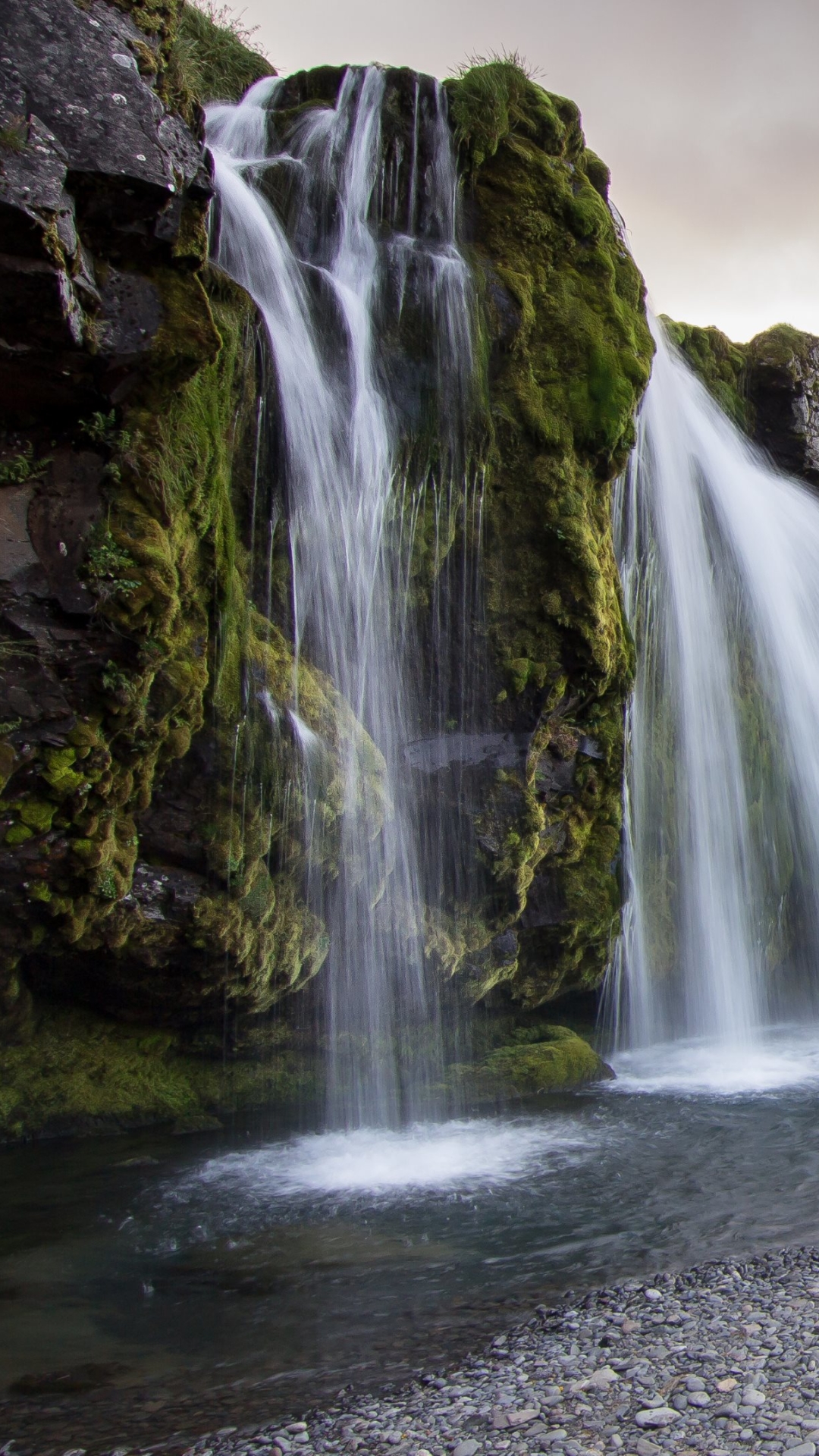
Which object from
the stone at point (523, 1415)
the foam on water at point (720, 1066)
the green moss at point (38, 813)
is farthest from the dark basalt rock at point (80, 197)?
the foam on water at point (720, 1066)

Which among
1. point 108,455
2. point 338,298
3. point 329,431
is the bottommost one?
point 108,455

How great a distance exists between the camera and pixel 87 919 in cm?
963

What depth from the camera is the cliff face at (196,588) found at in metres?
8.06

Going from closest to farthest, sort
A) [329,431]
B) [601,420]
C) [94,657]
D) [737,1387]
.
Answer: [737,1387] → [94,657] → [329,431] → [601,420]

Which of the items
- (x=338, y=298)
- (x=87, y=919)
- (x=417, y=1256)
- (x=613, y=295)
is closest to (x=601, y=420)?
(x=613, y=295)

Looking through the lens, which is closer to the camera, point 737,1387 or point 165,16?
point 737,1387

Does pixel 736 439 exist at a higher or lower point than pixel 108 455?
higher

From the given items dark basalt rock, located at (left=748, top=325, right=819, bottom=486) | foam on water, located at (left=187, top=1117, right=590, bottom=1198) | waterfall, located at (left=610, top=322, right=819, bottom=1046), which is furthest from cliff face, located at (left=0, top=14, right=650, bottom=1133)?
dark basalt rock, located at (left=748, top=325, right=819, bottom=486)

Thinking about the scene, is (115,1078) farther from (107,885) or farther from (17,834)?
(17,834)

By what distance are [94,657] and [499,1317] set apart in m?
5.96

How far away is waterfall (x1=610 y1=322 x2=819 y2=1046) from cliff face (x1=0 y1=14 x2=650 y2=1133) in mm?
2278

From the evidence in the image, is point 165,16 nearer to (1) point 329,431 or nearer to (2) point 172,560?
(1) point 329,431

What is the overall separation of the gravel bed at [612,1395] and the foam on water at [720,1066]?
6.71 m

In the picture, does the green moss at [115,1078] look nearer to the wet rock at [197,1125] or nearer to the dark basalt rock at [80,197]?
the wet rock at [197,1125]
